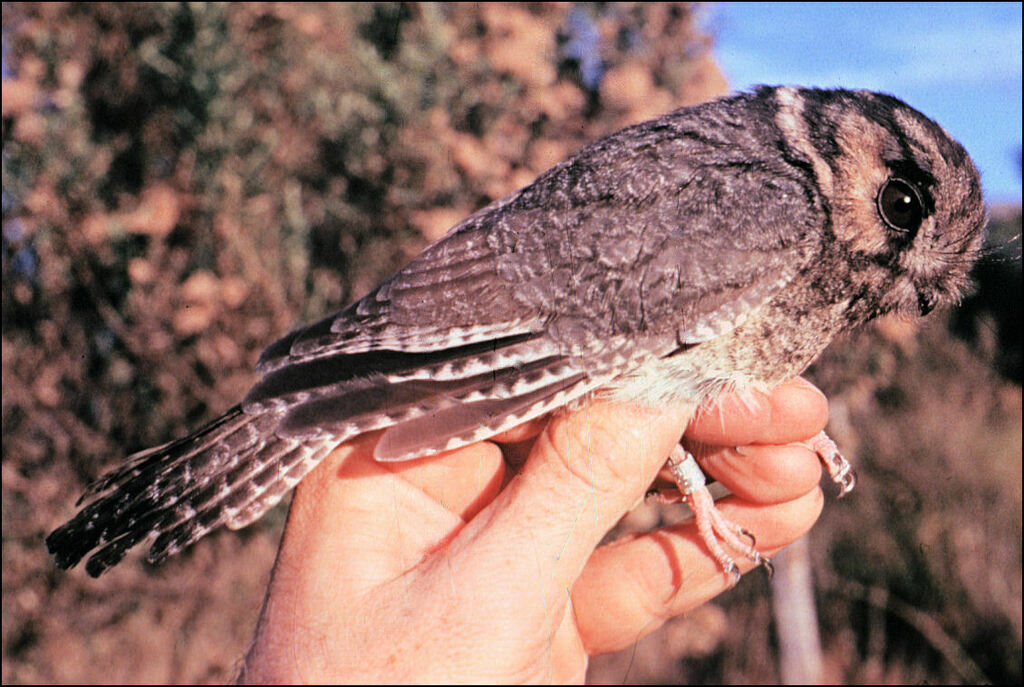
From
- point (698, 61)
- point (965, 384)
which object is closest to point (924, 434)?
point (965, 384)

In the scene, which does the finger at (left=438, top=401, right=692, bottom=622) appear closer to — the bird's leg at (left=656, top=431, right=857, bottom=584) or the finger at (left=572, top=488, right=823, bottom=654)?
the bird's leg at (left=656, top=431, right=857, bottom=584)

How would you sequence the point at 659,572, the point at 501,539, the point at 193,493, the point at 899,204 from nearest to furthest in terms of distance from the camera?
the point at 501,539 → the point at 899,204 → the point at 193,493 → the point at 659,572

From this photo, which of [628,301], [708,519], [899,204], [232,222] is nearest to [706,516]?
[708,519]

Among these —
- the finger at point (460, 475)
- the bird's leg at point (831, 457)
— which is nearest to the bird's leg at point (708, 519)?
the bird's leg at point (831, 457)

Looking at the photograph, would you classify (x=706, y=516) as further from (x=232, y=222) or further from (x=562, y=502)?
(x=232, y=222)

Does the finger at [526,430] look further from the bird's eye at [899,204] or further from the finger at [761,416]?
the bird's eye at [899,204]

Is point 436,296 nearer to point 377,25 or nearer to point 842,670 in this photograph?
point 377,25

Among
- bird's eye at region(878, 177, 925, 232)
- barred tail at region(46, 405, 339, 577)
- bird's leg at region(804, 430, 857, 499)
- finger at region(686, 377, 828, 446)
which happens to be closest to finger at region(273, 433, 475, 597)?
barred tail at region(46, 405, 339, 577)
